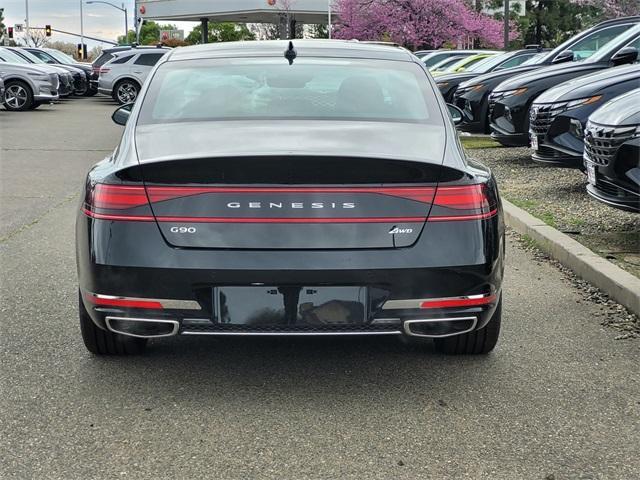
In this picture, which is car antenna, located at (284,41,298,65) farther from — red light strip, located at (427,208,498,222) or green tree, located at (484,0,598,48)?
green tree, located at (484,0,598,48)

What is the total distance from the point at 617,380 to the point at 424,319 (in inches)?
43.0

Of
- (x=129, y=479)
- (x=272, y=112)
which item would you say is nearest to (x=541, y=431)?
(x=129, y=479)

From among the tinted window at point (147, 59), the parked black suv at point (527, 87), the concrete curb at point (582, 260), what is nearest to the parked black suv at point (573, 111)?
the concrete curb at point (582, 260)

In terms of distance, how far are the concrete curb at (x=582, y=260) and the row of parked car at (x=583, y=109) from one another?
1.40 ft

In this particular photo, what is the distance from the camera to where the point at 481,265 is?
3678 millimetres

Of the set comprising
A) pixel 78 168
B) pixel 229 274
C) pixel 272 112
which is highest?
pixel 272 112

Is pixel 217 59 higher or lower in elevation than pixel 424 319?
higher

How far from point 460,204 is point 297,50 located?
172cm

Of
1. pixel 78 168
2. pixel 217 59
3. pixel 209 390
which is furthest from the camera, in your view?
pixel 78 168

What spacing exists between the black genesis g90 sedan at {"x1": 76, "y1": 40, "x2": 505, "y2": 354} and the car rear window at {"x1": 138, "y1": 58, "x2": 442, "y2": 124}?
0.46m

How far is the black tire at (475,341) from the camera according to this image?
167 inches

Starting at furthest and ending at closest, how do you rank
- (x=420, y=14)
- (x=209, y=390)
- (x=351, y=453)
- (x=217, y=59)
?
(x=420, y=14)
(x=217, y=59)
(x=209, y=390)
(x=351, y=453)

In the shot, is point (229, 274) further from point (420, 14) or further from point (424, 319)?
point (420, 14)

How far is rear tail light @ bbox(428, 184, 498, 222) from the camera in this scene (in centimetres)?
360
